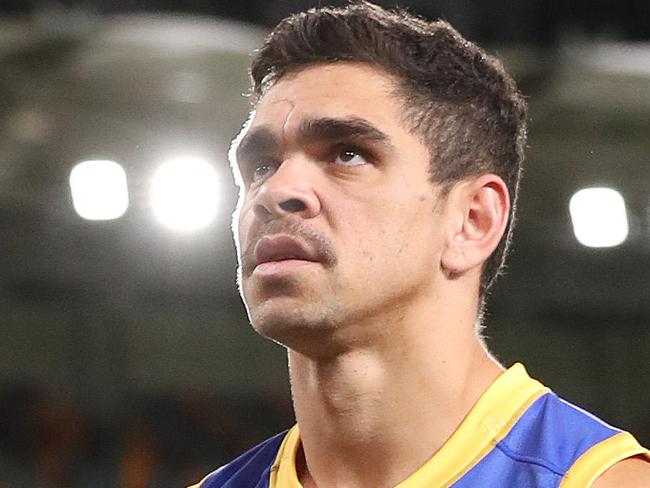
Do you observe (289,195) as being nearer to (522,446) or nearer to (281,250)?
(281,250)

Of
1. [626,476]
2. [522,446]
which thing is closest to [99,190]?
[522,446]

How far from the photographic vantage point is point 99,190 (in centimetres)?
445

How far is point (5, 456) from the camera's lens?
14.3 ft

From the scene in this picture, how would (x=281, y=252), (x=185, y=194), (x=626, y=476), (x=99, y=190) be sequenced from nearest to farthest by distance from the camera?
(x=626, y=476) → (x=281, y=252) → (x=185, y=194) → (x=99, y=190)

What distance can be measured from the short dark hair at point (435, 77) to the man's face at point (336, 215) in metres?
0.02

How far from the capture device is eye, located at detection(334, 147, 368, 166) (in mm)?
1343

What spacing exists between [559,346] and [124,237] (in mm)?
1627

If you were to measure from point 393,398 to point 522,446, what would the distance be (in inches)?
5.9

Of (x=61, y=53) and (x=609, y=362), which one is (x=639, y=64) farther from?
(x=61, y=53)

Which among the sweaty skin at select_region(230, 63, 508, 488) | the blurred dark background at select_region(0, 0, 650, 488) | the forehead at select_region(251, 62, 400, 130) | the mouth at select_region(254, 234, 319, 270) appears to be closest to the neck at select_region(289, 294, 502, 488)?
the sweaty skin at select_region(230, 63, 508, 488)

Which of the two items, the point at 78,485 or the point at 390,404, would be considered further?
the point at 78,485

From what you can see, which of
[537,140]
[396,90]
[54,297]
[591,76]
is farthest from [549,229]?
[396,90]

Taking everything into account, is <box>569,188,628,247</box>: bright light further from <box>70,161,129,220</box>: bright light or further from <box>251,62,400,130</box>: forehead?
<box>251,62,400,130</box>: forehead

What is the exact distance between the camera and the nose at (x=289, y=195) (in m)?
1.31
